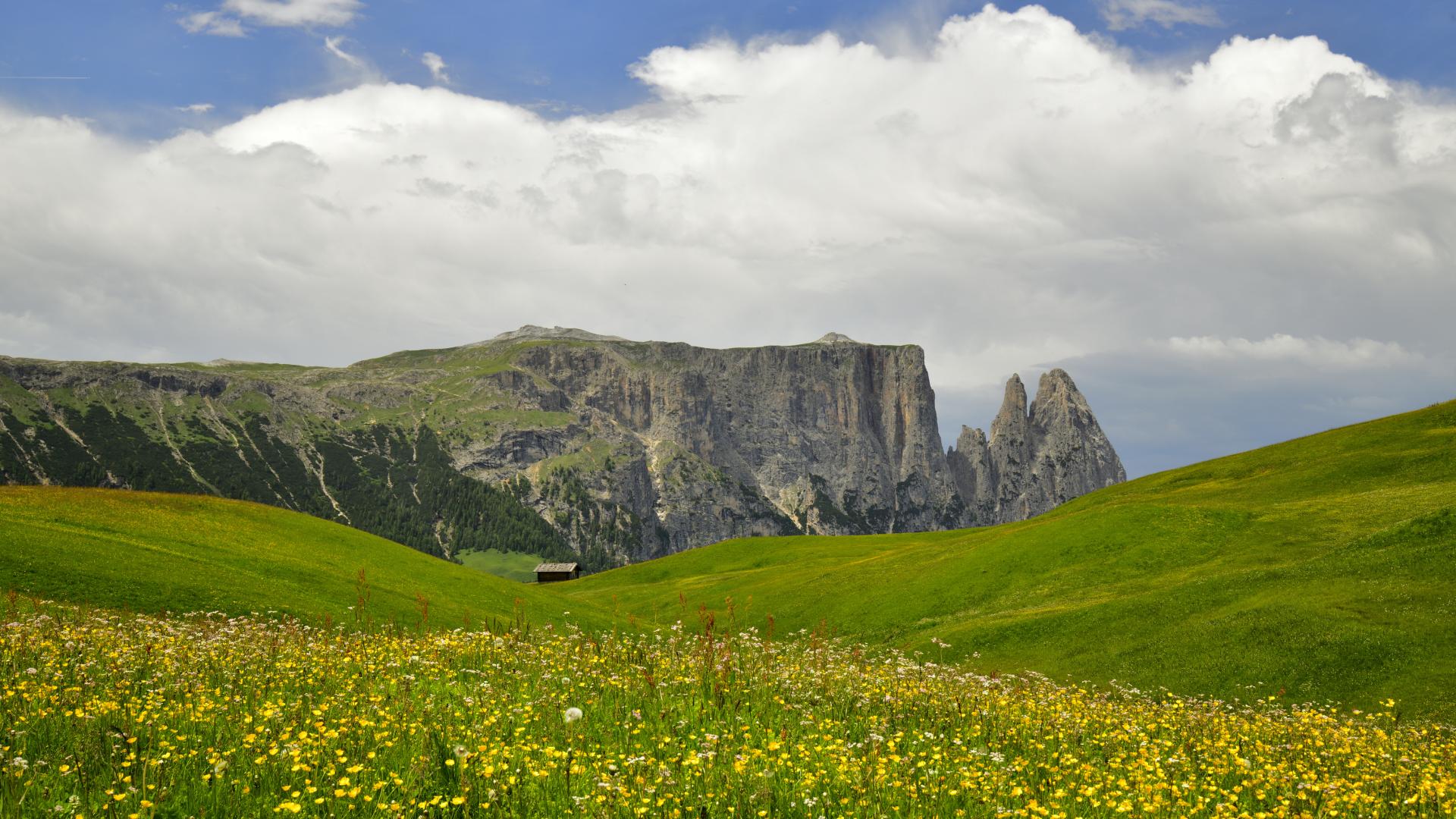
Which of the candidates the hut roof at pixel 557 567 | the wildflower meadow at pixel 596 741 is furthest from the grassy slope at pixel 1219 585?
the hut roof at pixel 557 567

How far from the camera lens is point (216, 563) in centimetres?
4812

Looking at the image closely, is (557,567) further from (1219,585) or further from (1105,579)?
(1219,585)

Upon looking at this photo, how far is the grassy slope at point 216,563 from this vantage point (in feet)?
131

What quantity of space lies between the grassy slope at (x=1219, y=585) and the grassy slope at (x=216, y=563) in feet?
56.1

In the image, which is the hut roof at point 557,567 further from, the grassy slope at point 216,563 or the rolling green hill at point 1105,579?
the grassy slope at point 216,563

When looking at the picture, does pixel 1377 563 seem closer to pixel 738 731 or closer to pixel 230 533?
pixel 738 731

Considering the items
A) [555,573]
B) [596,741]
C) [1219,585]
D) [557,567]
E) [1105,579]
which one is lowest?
[555,573]

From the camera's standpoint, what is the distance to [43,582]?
126ft

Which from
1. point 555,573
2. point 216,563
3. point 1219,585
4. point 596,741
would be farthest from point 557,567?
point 596,741

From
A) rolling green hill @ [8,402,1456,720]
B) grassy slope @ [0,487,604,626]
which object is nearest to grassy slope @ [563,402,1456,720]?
rolling green hill @ [8,402,1456,720]

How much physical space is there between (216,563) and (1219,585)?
186 ft

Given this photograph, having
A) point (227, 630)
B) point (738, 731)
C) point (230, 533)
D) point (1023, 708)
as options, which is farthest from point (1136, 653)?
point (230, 533)

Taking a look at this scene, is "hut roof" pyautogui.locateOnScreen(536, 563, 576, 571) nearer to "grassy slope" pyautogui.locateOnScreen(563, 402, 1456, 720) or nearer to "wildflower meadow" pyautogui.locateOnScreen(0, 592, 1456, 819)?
Answer: "grassy slope" pyautogui.locateOnScreen(563, 402, 1456, 720)

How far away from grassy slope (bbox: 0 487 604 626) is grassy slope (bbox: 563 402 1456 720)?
17093 millimetres
